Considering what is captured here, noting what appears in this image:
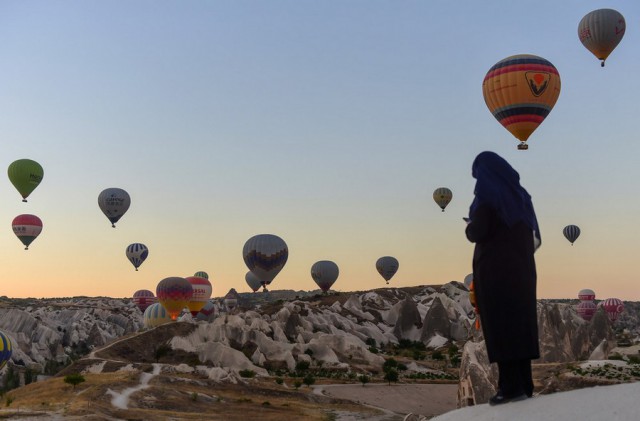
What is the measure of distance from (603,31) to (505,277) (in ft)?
192

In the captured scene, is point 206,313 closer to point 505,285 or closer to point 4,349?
point 4,349

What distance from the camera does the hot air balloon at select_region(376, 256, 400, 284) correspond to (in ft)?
415

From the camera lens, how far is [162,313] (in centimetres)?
9844

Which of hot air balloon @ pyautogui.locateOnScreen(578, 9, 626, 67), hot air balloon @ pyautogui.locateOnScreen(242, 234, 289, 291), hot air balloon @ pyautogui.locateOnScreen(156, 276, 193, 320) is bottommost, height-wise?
hot air balloon @ pyautogui.locateOnScreen(156, 276, 193, 320)

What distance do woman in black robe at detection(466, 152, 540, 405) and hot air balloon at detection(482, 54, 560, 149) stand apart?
117 feet

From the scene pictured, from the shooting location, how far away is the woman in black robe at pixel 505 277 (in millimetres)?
12359

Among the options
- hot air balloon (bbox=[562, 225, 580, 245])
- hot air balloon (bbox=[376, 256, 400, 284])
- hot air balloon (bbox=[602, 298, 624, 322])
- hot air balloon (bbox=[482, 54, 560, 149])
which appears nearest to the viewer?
hot air balloon (bbox=[482, 54, 560, 149])

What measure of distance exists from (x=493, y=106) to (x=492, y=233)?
3740 centimetres

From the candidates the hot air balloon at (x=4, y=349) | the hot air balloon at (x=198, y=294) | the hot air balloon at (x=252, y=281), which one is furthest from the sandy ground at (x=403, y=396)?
the hot air balloon at (x=252, y=281)

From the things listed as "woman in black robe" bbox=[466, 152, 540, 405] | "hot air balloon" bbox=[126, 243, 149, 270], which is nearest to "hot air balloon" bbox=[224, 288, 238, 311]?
"hot air balloon" bbox=[126, 243, 149, 270]

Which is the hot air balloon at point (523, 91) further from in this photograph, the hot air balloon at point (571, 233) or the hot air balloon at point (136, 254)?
the hot air balloon at point (136, 254)

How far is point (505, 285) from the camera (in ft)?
40.5

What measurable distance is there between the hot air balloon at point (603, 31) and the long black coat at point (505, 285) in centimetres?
5775

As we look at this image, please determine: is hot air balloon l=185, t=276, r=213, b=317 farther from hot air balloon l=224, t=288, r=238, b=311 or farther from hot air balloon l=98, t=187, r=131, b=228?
hot air balloon l=224, t=288, r=238, b=311
